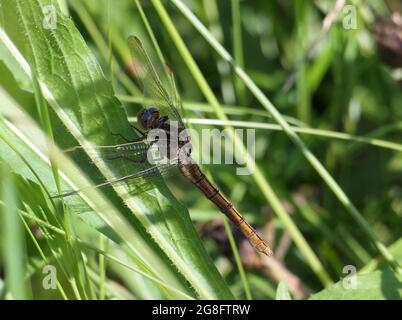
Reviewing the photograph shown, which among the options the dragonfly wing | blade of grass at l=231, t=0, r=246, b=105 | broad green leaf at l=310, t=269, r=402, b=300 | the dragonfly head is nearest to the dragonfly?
the dragonfly head

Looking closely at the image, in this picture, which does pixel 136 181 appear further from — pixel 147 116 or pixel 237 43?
pixel 237 43

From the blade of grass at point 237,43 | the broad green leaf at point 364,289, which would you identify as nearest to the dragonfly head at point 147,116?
the blade of grass at point 237,43

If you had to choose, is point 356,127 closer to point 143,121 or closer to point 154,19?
point 154,19

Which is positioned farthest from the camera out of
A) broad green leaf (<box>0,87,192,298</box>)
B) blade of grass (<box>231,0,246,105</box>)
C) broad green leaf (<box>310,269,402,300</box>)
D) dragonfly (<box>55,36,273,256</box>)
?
blade of grass (<box>231,0,246,105</box>)

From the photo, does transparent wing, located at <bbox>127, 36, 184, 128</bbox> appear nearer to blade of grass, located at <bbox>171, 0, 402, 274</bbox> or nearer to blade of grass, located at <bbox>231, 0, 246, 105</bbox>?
blade of grass, located at <bbox>171, 0, 402, 274</bbox>

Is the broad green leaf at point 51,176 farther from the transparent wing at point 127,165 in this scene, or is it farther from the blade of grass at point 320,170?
the blade of grass at point 320,170

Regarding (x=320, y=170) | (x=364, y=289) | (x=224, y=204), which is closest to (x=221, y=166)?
(x=224, y=204)
